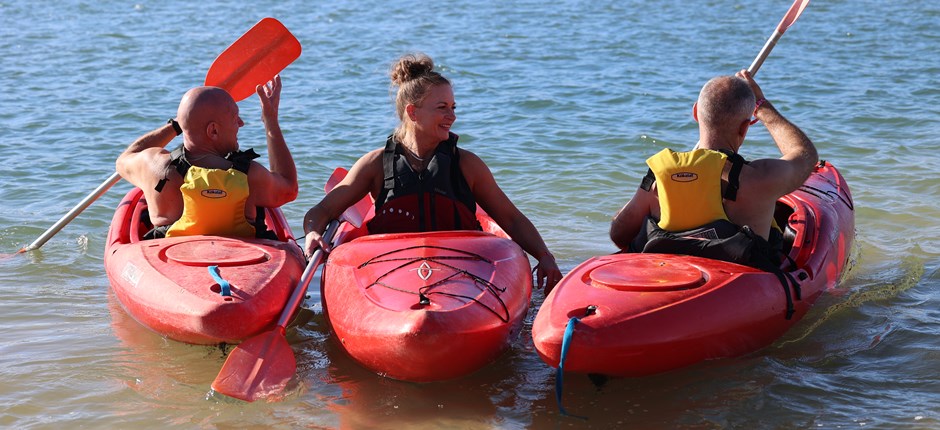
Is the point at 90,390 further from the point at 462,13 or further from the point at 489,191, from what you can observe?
the point at 462,13

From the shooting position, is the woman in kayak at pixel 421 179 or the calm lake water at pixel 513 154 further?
the woman in kayak at pixel 421 179

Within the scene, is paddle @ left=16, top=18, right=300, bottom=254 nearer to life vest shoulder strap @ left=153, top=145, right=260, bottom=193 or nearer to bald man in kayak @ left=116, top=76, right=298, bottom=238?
bald man in kayak @ left=116, top=76, right=298, bottom=238

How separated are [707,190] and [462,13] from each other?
11551 millimetres

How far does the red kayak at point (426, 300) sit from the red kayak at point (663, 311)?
0.20 m

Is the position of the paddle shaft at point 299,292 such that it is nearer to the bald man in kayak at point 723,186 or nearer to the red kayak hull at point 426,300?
the red kayak hull at point 426,300

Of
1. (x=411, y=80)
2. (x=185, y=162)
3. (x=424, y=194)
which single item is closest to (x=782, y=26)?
(x=411, y=80)

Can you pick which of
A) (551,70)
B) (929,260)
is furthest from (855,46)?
(929,260)

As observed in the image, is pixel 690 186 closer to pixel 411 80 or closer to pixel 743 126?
pixel 743 126

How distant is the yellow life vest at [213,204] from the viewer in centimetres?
403

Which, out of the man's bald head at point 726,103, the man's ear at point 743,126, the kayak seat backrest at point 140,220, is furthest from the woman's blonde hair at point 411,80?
the kayak seat backrest at point 140,220

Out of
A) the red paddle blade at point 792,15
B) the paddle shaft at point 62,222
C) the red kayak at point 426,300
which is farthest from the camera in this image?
the paddle shaft at point 62,222

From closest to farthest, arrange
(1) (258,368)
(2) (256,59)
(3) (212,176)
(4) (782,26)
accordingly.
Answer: (1) (258,368) < (3) (212,176) < (2) (256,59) < (4) (782,26)

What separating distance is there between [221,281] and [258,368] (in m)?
0.35

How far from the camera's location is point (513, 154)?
778 cm
